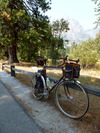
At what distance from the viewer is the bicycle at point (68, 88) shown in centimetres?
251

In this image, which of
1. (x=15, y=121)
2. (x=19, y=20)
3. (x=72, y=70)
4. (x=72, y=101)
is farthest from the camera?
(x=19, y=20)

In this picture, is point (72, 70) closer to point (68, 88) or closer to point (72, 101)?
point (68, 88)

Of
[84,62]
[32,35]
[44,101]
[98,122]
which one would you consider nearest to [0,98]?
[44,101]

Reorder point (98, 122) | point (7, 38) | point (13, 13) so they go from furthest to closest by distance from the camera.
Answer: point (7, 38) < point (13, 13) < point (98, 122)

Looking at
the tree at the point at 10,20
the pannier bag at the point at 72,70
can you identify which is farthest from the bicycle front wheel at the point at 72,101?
the tree at the point at 10,20

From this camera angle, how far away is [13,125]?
2252mm

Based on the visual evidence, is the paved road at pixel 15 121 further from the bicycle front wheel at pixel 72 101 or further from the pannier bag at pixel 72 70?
the pannier bag at pixel 72 70

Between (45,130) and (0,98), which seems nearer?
(45,130)

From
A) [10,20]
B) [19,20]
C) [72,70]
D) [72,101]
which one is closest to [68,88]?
[72,101]

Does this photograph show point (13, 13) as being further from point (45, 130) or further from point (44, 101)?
point (45, 130)

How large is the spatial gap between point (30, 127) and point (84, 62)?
20.2 metres

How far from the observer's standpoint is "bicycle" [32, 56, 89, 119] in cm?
251

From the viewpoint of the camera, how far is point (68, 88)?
295 centimetres

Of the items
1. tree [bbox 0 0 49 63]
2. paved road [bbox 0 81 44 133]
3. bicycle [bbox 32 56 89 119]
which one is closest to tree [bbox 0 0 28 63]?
tree [bbox 0 0 49 63]
